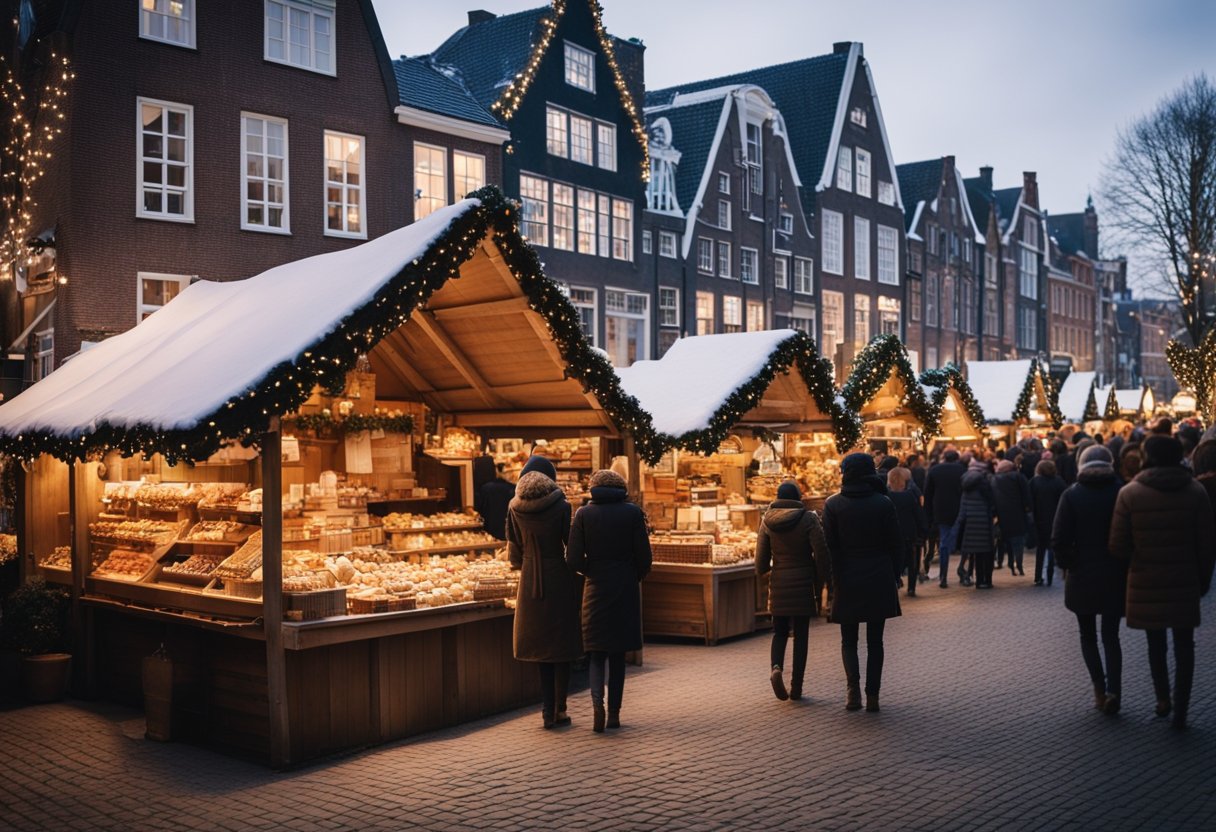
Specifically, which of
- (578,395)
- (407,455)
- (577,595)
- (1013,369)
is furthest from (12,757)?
(1013,369)

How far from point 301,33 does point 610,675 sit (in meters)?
15.6

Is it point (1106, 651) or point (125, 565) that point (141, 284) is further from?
point (1106, 651)

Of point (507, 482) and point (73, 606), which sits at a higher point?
point (507, 482)

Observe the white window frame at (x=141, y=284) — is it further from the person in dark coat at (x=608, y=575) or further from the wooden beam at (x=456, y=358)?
the person in dark coat at (x=608, y=575)

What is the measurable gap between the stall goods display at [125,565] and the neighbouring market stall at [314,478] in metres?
0.03

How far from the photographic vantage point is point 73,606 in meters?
11.1

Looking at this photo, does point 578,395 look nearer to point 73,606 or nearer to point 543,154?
point 73,606

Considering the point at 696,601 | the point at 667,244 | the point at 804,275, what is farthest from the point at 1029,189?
the point at 696,601

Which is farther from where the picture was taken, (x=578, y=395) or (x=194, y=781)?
(x=578, y=395)

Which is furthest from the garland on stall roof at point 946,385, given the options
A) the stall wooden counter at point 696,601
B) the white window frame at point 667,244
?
the white window frame at point 667,244

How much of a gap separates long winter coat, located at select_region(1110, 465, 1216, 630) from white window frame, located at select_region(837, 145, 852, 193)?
35.3m

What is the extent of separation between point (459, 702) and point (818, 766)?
297cm

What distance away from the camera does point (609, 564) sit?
877 centimetres

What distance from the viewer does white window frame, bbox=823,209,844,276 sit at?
137 ft
